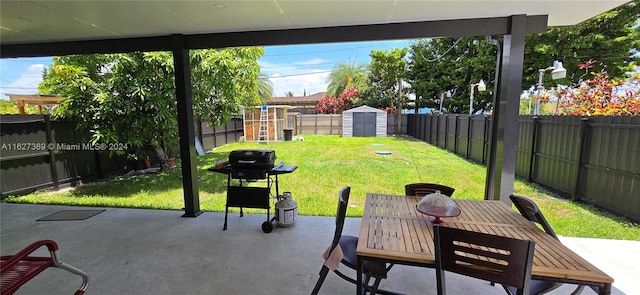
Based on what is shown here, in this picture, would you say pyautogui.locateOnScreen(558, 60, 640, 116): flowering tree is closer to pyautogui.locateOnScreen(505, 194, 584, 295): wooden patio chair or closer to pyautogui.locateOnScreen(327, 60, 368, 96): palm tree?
pyautogui.locateOnScreen(505, 194, 584, 295): wooden patio chair

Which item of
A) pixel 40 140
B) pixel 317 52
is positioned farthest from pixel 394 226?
pixel 317 52

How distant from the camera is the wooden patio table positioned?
3.89ft

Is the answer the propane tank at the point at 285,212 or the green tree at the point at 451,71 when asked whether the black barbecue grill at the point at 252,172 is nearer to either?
the propane tank at the point at 285,212

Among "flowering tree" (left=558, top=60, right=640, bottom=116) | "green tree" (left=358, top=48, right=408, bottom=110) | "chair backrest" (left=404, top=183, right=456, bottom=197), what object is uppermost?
"green tree" (left=358, top=48, right=408, bottom=110)

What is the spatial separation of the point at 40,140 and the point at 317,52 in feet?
81.3

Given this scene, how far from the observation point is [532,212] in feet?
5.82

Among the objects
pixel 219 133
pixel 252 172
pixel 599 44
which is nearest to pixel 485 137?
pixel 252 172

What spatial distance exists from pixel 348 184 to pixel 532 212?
3.80 metres

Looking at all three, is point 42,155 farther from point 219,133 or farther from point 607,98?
point 607,98

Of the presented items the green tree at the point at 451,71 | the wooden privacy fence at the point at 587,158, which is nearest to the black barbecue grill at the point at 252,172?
the wooden privacy fence at the point at 587,158

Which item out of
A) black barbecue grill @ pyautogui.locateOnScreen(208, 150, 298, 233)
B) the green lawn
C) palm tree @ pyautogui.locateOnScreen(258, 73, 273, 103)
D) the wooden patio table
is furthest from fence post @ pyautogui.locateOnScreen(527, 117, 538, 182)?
palm tree @ pyautogui.locateOnScreen(258, 73, 273, 103)

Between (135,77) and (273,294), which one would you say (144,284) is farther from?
(135,77)

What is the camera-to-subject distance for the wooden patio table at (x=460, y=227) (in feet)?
3.89

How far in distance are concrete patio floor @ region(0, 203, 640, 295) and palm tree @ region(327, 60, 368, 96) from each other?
2314cm
